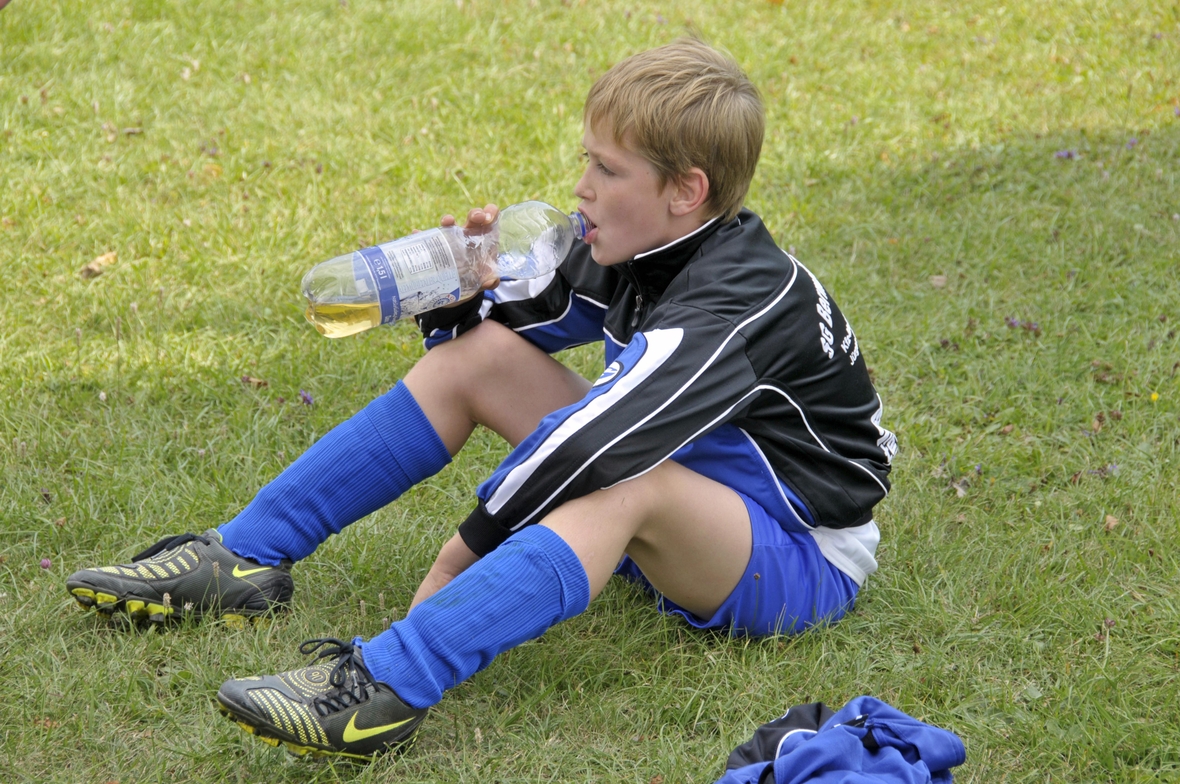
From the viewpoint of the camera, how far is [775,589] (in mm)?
2568

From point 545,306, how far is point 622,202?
43 cm

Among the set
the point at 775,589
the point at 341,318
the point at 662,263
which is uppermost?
the point at 662,263

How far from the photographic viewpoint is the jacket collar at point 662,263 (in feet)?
8.31

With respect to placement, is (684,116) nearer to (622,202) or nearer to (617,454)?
(622,202)

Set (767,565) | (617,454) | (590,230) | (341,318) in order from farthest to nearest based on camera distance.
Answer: (341,318), (590,230), (767,565), (617,454)

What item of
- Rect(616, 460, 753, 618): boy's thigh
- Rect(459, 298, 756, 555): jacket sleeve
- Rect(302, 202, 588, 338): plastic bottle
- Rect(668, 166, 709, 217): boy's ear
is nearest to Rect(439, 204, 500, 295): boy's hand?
Rect(302, 202, 588, 338): plastic bottle

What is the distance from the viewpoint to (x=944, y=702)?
255cm

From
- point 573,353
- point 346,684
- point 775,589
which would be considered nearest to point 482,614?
point 346,684

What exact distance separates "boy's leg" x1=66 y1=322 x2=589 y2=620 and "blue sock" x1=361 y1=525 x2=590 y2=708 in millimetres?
597

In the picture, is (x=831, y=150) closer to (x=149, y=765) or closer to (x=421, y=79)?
(x=421, y=79)

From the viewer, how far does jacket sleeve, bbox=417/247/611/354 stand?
2.80 meters

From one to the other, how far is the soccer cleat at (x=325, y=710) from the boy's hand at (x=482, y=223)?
0.97 m

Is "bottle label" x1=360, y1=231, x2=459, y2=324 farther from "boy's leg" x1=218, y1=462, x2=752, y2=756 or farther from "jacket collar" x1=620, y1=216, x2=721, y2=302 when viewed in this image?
"boy's leg" x1=218, y1=462, x2=752, y2=756

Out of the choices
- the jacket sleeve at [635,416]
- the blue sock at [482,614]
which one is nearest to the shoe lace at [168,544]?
the blue sock at [482,614]
